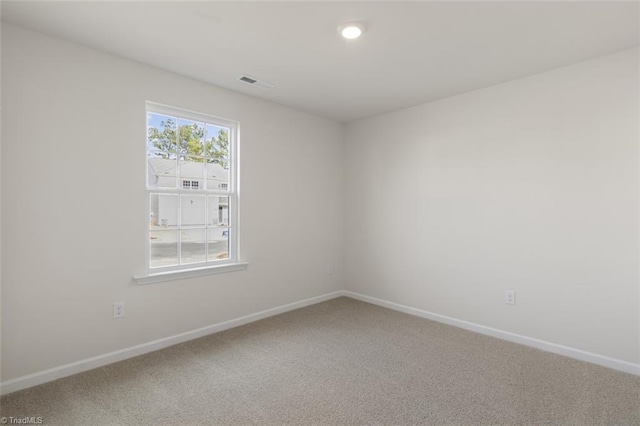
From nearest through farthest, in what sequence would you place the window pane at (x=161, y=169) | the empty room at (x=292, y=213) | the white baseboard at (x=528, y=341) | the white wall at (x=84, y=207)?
the empty room at (x=292, y=213) → the white wall at (x=84, y=207) → the white baseboard at (x=528, y=341) → the window pane at (x=161, y=169)

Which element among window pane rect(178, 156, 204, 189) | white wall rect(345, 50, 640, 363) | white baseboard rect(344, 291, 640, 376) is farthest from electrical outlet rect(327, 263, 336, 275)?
window pane rect(178, 156, 204, 189)

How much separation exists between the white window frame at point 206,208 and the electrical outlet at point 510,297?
256 cm

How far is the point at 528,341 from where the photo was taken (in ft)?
9.76

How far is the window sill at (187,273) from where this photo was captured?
2777 millimetres

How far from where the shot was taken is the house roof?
9.58ft

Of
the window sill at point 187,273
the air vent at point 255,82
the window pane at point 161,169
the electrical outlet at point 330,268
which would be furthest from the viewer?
the electrical outlet at point 330,268

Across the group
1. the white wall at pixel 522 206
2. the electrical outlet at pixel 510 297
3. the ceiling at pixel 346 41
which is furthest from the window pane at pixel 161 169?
the electrical outlet at pixel 510 297

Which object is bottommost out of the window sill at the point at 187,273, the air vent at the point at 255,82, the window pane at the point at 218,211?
the window sill at the point at 187,273

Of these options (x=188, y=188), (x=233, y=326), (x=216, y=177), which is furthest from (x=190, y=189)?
(x=233, y=326)

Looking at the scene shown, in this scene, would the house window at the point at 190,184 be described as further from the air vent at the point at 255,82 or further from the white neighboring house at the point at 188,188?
the air vent at the point at 255,82

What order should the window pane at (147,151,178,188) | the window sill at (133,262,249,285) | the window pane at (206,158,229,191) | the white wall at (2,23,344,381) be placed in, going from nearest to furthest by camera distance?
the white wall at (2,23,344,381) < the window sill at (133,262,249,285) < the window pane at (147,151,178,188) < the window pane at (206,158,229,191)

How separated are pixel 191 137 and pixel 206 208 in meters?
0.69

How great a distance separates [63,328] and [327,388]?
1930 millimetres

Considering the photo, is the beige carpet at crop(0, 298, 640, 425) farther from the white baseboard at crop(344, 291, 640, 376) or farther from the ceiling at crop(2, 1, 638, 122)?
the ceiling at crop(2, 1, 638, 122)
